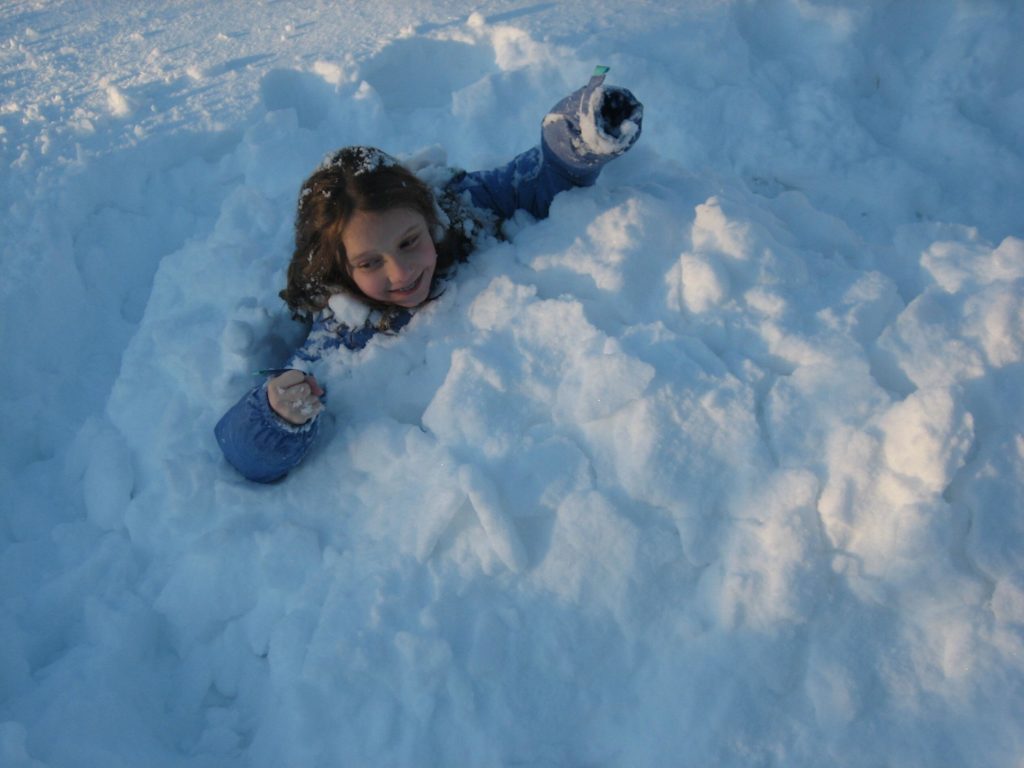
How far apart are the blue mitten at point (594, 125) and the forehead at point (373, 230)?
19.2 inches

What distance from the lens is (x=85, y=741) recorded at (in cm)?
153

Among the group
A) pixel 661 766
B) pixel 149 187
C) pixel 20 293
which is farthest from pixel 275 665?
pixel 149 187

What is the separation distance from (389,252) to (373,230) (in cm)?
7

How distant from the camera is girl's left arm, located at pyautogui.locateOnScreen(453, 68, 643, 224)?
1.90 metres

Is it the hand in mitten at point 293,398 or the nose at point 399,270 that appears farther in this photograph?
the nose at point 399,270

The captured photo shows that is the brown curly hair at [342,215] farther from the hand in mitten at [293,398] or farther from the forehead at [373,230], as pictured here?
the hand in mitten at [293,398]

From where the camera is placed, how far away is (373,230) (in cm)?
189

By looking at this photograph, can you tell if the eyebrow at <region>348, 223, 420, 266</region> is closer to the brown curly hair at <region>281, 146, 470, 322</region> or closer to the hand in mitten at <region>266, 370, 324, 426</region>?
the brown curly hair at <region>281, 146, 470, 322</region>

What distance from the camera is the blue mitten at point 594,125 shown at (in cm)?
189

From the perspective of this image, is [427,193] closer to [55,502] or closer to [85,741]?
[55,502]

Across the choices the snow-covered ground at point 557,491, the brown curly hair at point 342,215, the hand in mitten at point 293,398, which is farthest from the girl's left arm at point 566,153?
→ the hand in mitten at point 293,398

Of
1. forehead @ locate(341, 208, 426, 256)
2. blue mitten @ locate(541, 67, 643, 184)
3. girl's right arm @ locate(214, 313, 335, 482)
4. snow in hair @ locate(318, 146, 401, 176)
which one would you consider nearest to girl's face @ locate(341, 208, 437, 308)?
forehead @ locate(341, 208, 426, 256)

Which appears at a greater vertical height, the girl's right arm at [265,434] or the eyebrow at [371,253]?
the eyebrow at [371,253]

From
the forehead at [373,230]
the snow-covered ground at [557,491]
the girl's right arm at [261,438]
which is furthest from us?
the forehead at [373,230]
